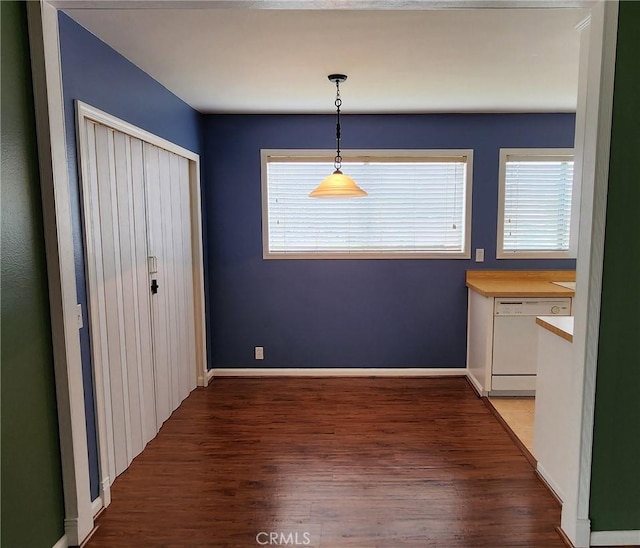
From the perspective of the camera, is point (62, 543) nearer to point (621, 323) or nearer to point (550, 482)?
point (550, 482)

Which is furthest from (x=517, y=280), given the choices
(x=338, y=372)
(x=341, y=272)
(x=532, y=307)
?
(x=338, y=372)

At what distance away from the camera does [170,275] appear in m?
3.40

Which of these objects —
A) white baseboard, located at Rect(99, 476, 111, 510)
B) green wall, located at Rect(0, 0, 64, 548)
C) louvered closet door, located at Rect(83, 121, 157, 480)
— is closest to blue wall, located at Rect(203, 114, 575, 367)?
louvered closet door, located at Rect(83, 121, 157, 480)

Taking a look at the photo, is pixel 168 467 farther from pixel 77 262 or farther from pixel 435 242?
pixel 435 242

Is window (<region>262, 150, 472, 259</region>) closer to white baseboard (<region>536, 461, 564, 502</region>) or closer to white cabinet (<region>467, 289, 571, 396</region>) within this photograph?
white cabinet (<region>467, 289, 571, 396</region>)

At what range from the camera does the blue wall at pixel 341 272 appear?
13.3ft

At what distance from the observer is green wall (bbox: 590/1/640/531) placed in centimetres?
182

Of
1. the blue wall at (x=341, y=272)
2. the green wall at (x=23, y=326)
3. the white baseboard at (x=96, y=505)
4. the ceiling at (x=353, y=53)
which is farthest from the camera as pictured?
the blue wall at (x=341, y=272)

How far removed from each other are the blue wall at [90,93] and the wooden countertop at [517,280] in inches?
115

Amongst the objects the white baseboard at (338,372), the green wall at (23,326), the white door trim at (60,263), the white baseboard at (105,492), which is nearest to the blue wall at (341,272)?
the white baseboard at (338,372)

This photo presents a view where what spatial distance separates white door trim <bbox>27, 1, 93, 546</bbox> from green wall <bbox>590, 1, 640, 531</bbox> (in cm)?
233

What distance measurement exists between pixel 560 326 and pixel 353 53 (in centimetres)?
189

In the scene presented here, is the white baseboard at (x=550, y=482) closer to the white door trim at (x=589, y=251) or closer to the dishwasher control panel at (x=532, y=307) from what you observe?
the white door trim at (x=589, y=251)

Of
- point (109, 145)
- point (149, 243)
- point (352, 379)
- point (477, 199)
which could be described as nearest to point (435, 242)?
point (477, 199)
